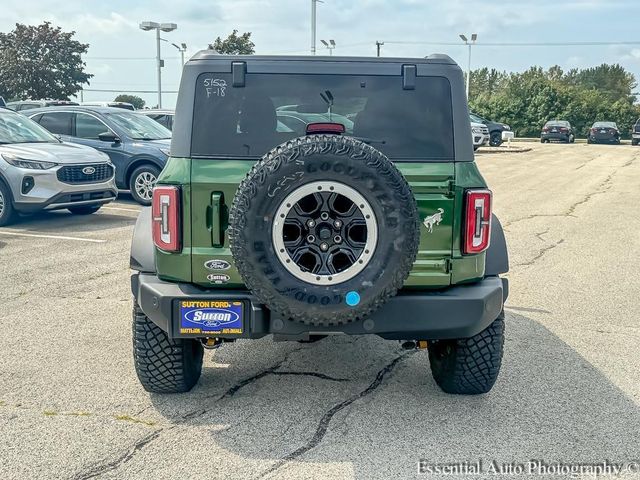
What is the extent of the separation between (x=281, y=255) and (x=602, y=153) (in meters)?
31.7

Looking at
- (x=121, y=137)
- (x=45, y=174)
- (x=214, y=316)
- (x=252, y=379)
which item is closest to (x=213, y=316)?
(x=214, y=316)

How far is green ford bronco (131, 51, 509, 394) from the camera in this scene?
3322 millimetres

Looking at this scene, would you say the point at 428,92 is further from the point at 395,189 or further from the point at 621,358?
the point at 621,358

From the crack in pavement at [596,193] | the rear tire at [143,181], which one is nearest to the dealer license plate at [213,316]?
the rear tire at [143,181]

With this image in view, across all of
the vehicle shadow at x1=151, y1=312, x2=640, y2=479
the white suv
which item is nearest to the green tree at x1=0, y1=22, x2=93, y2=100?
the white suv

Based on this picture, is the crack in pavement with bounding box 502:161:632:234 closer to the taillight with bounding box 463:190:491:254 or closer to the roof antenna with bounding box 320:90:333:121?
the taillight with bounding box 463:190:491:254

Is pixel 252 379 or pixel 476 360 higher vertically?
pixel 476 360

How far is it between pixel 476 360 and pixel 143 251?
6.58 ft

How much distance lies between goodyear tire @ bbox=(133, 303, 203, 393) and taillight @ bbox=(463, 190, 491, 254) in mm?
1670

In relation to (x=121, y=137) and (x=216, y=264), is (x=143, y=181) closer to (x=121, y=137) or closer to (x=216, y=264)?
(x=121, y=137)

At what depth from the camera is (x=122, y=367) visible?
4.68m

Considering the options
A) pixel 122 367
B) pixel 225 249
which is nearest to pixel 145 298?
pixel 225 249

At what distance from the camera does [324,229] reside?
336cm

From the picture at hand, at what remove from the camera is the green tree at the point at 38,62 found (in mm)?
41281
